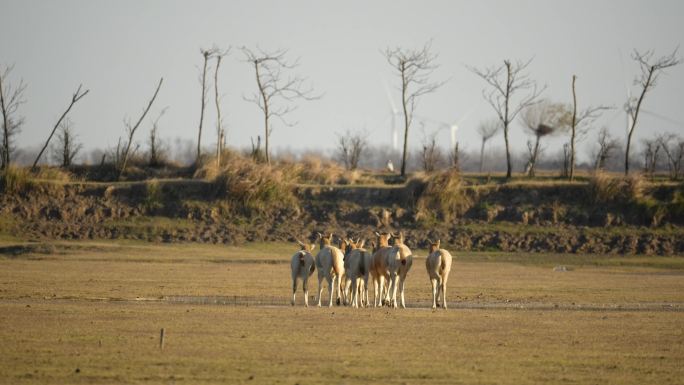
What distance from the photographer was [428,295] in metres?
36.9

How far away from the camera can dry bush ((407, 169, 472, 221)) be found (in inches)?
2451

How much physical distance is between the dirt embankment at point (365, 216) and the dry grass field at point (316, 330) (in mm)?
12978

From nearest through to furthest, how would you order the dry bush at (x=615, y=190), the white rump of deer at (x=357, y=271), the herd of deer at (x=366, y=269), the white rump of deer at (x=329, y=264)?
1. the herd of deer at (x=366, y=269)
2. the white rump of deer at (x=329, y=264)
3. the white rump of deer at (x=357, y=271)
4. the dry bush at (x=615, y=190)

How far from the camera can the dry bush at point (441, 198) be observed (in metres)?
62.2

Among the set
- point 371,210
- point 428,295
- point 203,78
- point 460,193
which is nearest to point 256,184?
point 371,210

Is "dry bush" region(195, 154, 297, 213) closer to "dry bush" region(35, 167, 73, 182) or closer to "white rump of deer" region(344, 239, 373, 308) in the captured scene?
"dry bush" region(35, 167, 73, 182)

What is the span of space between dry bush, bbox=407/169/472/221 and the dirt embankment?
0.27 feet

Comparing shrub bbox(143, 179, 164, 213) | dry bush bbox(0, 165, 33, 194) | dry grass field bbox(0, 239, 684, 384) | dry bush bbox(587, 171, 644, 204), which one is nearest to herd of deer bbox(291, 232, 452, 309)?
dry grass field bbox(0, 239, 684, 384)

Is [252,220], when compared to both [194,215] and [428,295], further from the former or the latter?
[428,295]

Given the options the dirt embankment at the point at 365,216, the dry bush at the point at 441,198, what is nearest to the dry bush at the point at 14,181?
the dirt embankment at the point at 365,216

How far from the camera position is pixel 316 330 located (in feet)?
82.7

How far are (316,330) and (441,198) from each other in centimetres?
3809

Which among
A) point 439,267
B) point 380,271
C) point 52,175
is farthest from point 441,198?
point 439,267

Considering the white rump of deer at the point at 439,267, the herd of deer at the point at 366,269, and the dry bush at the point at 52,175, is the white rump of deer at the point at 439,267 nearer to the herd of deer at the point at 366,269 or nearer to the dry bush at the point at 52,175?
the herd of deer at the point at 366,269
